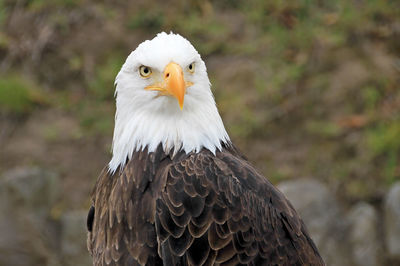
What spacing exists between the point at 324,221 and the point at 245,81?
1525 mm

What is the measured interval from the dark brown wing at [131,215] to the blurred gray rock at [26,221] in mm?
2517

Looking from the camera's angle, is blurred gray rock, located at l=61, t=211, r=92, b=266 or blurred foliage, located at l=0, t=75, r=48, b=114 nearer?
blurred gray rock, located at l=61, t=211, r=92, b=266

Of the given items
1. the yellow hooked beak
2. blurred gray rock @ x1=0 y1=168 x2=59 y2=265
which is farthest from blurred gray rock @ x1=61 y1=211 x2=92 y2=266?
the yellow hooked beak

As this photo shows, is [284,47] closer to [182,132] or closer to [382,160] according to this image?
[382,160]

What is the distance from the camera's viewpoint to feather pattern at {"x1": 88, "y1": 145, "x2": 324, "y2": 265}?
3.08 metres

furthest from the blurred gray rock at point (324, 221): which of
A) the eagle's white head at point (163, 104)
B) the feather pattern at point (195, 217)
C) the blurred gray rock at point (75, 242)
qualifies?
the eagle's white head at point (163, 104)

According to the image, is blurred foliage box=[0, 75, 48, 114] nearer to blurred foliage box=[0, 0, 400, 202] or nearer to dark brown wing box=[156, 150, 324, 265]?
blurred foliage box=[0, 0, 400, 202]

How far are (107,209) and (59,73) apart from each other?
11.5ft

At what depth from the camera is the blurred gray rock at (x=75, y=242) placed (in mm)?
5727

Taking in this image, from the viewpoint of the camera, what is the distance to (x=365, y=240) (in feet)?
17.6

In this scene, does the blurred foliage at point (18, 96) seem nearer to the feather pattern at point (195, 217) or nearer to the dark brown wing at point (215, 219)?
the feather pattern at point (195, 217)

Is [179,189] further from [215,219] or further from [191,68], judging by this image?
[191,68]

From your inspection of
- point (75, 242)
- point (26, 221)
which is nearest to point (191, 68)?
point (75, 242)

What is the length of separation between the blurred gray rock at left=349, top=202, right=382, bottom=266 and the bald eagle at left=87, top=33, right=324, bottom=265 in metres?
2.03
